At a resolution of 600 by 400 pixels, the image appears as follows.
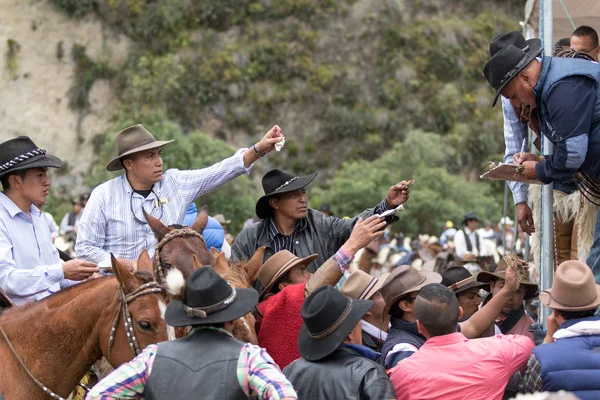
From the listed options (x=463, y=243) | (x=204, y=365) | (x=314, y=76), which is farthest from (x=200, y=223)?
(x=314, y=76)

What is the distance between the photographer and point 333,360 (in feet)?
15.5

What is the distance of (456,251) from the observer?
69.0ft

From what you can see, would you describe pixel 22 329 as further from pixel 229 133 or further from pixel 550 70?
pixel 229 133

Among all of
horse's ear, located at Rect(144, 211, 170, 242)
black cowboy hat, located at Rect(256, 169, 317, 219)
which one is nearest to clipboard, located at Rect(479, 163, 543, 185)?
black cowboy hat, located at Rect(256, 169, 317, 219)

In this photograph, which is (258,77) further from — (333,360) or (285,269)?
(333,360)

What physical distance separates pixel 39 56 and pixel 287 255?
4302 centimetres

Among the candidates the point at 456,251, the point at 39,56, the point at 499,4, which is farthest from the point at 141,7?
the point at 456,251

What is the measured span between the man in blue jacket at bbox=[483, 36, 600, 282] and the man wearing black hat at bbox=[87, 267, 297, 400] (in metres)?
2.41

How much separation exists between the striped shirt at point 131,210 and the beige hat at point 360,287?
4.56 feet

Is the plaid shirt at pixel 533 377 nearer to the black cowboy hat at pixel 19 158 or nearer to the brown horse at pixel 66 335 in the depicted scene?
the brown horse at pixel 66 335

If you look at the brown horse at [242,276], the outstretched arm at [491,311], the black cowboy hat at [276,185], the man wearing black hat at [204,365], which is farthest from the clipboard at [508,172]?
the man wearing black hat at [204,365]

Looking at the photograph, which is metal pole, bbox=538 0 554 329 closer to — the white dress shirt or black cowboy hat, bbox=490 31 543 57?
black cowboy hat, bbox=490 31 543 57

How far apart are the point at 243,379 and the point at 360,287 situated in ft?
6.38

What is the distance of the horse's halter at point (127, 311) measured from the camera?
5035mm
